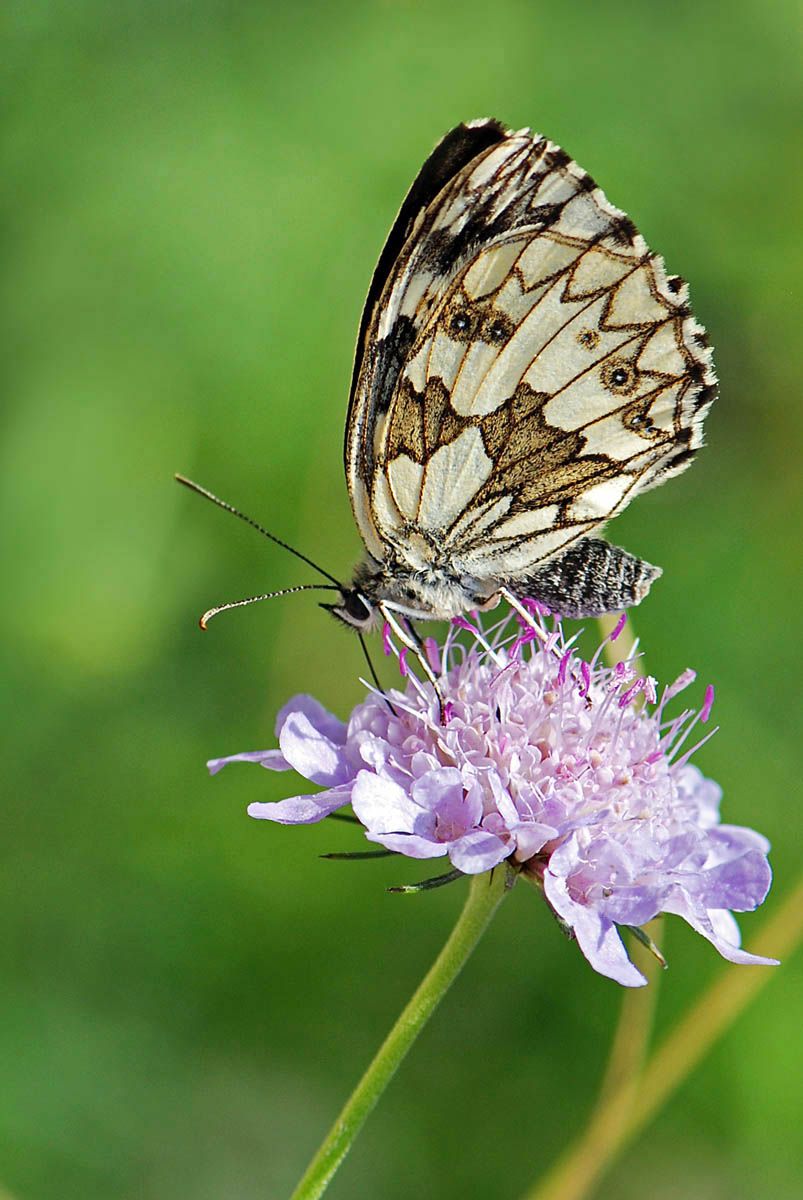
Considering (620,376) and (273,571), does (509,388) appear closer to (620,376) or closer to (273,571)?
(620,376)

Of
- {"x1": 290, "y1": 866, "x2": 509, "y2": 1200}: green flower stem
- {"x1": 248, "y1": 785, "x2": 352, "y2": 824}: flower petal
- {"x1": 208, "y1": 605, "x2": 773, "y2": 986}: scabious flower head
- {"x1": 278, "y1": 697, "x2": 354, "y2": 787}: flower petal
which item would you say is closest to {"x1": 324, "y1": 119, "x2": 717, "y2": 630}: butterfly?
{"x1": 208, "y1": 605, "x2": 773, "y2": 986}: scabious flower head

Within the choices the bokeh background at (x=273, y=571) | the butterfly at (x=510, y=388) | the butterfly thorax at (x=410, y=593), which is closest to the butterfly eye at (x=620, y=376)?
the butterfly at (x=510, y=388)

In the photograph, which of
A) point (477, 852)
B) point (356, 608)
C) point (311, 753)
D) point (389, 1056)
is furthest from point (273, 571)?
point (389, 1056)

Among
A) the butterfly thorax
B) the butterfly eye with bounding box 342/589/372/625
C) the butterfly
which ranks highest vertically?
the butterfly

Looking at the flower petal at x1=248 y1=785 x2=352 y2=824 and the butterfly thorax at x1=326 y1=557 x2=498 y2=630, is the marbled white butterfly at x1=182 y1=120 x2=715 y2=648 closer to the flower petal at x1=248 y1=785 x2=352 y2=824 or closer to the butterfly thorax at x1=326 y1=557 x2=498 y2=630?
the butterfly thorax at x1=326 y1=557 x2=498 y2=630

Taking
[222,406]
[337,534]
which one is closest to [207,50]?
[222,406]

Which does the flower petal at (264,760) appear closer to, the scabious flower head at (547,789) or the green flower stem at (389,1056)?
the scabious flower head at (547,789)

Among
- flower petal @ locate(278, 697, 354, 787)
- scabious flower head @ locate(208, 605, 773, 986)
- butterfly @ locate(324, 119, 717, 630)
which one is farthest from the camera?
butterfly @ locate(324, 119, 717, 630)
